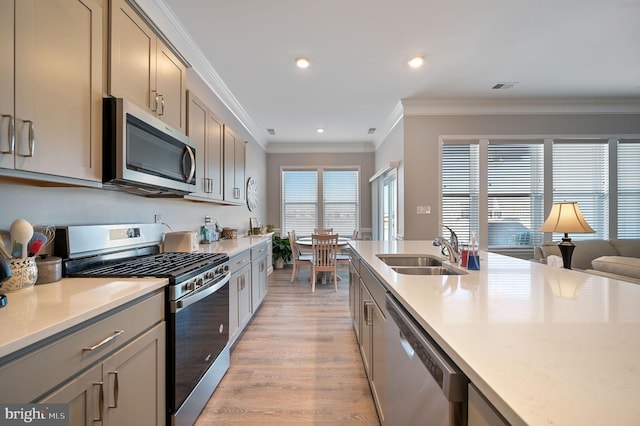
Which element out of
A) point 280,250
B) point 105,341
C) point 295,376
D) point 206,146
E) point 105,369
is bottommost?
point 295,376

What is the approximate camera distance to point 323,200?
6.33 meters

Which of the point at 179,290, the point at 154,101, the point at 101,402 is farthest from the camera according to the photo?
the point at 154,101

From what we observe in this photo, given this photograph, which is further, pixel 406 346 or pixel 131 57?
pixel 131 57

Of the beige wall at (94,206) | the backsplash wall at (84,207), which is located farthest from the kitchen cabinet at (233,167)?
the backsplash wall at (84,207)

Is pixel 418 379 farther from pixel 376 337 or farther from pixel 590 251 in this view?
pixel 590 251

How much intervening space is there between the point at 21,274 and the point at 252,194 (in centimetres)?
391

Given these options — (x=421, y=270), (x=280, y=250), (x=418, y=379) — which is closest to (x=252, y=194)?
(x=280, y=250)

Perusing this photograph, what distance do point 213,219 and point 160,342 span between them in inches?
85.8

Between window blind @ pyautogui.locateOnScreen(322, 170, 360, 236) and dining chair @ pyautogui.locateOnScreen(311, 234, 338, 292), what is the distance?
6.62ft

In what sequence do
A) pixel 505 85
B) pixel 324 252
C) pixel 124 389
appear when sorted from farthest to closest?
pixel 324 252, pixel 505 85, pixel 124 389

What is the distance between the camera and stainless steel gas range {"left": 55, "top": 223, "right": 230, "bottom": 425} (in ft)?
4.36

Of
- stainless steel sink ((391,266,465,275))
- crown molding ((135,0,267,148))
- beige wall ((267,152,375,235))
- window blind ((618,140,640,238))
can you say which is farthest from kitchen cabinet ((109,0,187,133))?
window blind ((618,140,640,238))

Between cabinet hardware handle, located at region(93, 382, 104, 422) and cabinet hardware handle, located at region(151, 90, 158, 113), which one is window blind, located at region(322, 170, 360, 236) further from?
cabinet hardware handle, located at region(93, 382, 104, 422)

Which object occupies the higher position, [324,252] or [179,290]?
[179,290]
